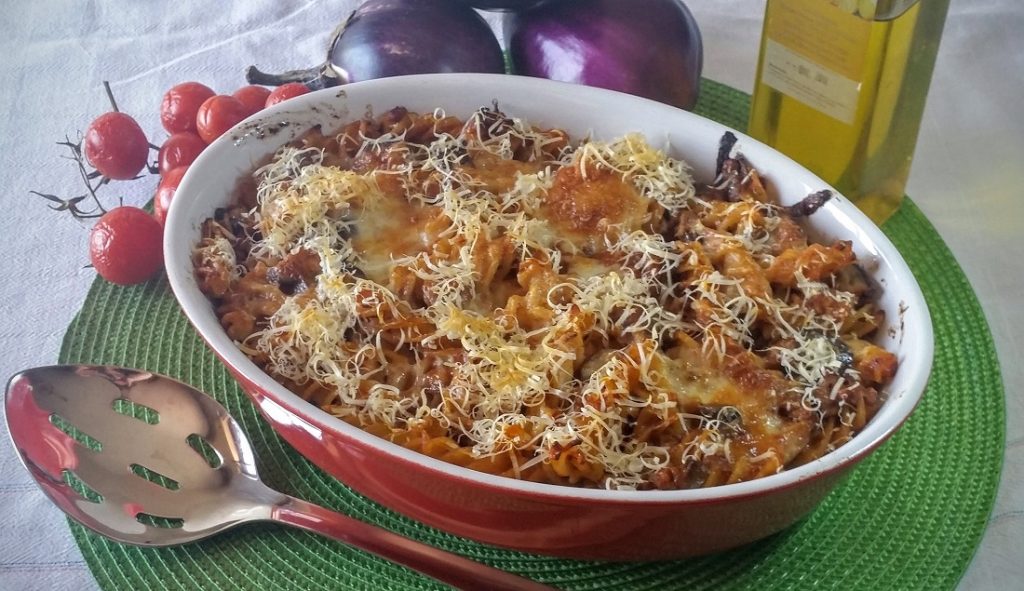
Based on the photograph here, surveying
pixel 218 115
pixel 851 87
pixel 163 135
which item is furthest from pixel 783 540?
pixel 163 135

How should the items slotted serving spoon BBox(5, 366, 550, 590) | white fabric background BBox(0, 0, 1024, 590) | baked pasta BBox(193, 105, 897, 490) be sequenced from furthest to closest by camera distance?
white fabric background BBox(0, 0, 1024, 590) → slotted serving spoon BBox(5, 366, 550, 590) → baked pasta BBox(193, 105, 897, 490)

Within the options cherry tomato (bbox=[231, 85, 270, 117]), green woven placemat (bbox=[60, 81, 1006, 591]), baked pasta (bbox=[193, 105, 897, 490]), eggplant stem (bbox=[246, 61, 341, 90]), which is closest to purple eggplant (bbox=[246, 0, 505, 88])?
eggplant stem (bbox=[246, 61, 341, 90])

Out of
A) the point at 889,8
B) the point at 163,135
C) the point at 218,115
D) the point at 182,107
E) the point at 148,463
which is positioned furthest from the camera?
the point at 163,135

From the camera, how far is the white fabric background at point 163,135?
1.33 metres

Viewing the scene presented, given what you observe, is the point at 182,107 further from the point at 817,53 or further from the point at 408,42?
the point at 817,53

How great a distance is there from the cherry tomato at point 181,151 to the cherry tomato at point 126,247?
182 millimetres

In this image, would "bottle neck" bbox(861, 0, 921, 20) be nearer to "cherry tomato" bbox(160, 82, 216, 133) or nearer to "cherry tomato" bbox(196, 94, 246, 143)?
"cherry tomato" bbox(196, 94, 246, 143)

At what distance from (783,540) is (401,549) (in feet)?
1.55

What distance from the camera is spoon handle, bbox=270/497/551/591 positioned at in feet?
3.60

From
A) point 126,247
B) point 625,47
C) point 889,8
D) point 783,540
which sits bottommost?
point 783,540

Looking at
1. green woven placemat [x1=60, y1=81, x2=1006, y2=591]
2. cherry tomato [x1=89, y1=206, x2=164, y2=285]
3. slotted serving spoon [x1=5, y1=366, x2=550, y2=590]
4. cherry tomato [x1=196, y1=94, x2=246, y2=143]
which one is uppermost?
→ cherry tomato [x1=196, y1=94, x2=246, y2=143]

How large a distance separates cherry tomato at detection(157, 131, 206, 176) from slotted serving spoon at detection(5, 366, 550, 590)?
1.65ft

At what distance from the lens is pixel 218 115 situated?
5.45 ft

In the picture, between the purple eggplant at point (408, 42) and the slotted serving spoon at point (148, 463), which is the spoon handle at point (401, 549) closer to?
the slotted serving spoon at point (148, 463)
